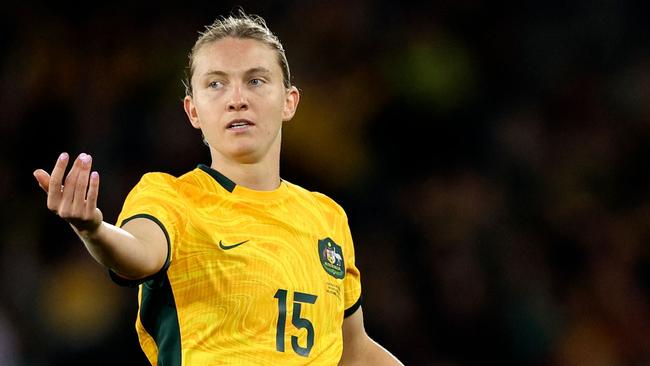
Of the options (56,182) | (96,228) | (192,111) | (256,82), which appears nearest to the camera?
(56,182)

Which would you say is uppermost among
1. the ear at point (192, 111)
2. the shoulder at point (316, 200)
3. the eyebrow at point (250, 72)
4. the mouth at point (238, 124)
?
the eyebrow at point (250, 72)

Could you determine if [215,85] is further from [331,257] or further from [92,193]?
[92,193]

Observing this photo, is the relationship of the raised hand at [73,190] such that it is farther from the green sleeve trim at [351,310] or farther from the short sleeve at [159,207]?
the green sleeve trim at [351,310]

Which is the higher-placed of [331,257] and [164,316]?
[331,257]

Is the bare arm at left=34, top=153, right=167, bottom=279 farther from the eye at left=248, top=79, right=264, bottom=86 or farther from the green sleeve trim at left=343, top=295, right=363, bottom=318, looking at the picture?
the green sleeve trim at left=343, top=295, right=363, bottom=318

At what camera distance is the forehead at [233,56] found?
339 cm

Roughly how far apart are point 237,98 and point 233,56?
6.8 inches

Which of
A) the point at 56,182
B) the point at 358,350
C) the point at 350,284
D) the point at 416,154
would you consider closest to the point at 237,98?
the point at 350,284

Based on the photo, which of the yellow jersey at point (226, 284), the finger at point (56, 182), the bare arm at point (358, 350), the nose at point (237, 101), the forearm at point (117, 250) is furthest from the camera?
the bare arm at point (358, 350)

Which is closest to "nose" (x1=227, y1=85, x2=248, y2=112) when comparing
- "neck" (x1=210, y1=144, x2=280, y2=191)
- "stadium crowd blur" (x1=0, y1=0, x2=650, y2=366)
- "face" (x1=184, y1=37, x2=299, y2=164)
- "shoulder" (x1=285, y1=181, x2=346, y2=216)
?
"face" (x1=184, y1=37, x2=299, y2=164)

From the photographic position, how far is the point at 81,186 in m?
2.49

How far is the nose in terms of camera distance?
3318 mm

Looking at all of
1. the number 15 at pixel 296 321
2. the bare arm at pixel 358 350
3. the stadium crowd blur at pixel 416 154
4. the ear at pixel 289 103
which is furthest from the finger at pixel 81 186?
the stadium crowd blur at pixel 416 154

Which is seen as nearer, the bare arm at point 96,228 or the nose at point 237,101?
the bare arm at point 96,228
